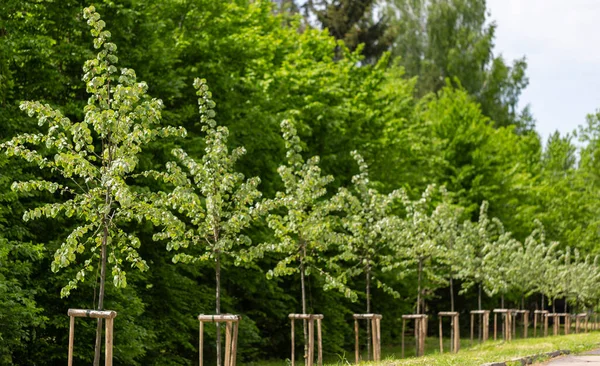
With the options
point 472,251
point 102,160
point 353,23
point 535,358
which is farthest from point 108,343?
point 353,23

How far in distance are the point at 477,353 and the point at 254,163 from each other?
26.9 ft

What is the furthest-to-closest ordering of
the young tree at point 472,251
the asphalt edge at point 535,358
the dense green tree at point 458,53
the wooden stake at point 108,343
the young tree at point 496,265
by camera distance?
the dense green tree at point 458,53 → the young tree at point 472,251 → the young tree at point 496,265 → the asphalt edge at point 535,358 → the wooden stake at point 108,343

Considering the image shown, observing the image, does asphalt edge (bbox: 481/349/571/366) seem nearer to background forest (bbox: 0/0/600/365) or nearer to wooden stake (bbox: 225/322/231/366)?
background forest (bbox: 0/0/600/365)

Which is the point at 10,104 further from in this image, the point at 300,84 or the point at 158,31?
the point at 300,84

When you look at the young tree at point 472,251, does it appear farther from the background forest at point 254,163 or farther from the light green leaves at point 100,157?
the light green leaves at point 100,157

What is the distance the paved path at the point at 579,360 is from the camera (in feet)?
56.9

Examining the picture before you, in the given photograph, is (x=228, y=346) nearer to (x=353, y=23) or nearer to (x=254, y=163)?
(x=254, y=163)

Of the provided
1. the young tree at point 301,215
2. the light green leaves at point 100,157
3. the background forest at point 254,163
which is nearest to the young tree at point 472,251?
the background forest at point 254,163

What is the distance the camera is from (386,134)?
3328 cm

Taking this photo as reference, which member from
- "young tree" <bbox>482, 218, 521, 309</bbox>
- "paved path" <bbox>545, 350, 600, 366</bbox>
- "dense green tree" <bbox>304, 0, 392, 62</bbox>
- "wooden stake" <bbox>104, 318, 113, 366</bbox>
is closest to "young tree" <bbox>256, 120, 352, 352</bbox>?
"paved path" <bbox>545, 350, 600, 366</bbox>

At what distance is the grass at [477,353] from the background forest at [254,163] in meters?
1.44

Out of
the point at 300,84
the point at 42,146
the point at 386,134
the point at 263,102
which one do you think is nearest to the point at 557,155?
the point at 386,134

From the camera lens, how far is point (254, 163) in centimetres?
2488

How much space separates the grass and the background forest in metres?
1.44
